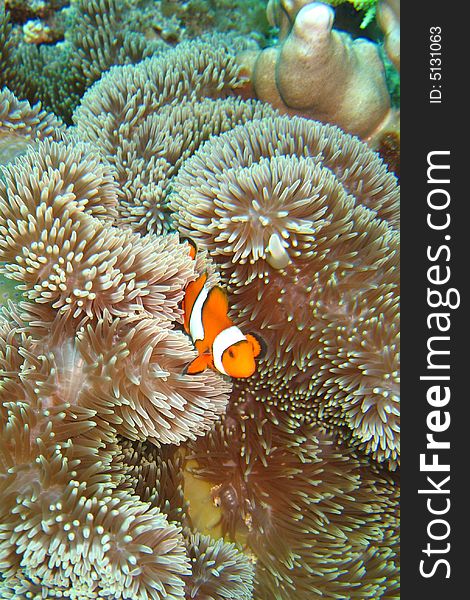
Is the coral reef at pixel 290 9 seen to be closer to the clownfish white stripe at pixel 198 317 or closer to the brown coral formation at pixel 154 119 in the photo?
the brown coral formation at pixel 154 119

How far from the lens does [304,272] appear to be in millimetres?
1557

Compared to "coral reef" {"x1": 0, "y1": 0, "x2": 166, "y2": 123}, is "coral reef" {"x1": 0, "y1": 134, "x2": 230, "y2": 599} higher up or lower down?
lower down

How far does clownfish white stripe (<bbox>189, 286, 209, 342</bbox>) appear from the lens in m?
1.35

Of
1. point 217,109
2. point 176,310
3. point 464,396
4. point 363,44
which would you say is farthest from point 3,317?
point 363,44

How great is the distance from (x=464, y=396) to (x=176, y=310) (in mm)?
856

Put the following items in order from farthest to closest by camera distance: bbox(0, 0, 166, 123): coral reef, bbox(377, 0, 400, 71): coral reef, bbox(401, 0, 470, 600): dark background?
1. bbox(0, 0, 166, 123): coral reef
2. bbox(377, 0, 400, 71): coral reef
3. bbox(401, 0, 470, 600): dark background

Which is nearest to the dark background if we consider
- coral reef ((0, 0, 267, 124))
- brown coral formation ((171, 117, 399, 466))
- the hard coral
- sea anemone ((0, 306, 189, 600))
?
brown coral formation ((171, 117, 399, 466))

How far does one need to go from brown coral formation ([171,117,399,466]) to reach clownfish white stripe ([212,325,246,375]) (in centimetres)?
29

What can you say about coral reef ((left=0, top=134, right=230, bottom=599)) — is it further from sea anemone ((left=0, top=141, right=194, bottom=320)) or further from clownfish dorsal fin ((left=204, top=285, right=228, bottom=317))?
clownfish dorsal fin ((left=204, top=285, right=228, bottom=317))

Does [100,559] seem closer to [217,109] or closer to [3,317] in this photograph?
[3,317]

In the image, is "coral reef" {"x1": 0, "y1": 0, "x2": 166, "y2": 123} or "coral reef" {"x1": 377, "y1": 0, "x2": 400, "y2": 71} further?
"coral reef" {"x1": 0, "y1": 0, "x2": 166, "y2": 123}

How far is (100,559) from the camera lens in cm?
115

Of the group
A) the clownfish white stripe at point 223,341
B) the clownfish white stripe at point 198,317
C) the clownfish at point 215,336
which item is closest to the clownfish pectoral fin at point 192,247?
the clownfish at point 215,336

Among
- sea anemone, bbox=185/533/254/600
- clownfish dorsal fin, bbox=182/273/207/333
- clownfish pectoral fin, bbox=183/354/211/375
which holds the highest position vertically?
clownfish dorsal fin, bbox=182/273/207/333
